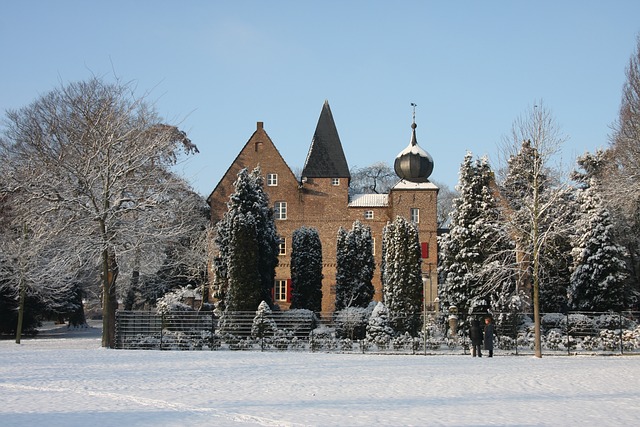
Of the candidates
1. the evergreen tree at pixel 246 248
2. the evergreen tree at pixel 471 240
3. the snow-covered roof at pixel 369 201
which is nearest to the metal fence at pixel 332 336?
the evergreen tree at pixel 246 248

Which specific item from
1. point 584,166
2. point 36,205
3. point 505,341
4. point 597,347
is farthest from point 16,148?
point 584,166

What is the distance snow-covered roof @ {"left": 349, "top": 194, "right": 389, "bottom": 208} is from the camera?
50.9 m

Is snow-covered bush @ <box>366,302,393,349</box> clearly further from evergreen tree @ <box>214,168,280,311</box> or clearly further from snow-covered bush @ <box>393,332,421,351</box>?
evergreen tree @ <box>214,168,280,311</box>

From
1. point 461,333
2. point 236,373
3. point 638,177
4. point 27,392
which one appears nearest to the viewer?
point 27,392

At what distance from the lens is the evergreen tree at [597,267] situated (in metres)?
33.4

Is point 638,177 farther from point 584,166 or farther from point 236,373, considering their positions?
point 584,166

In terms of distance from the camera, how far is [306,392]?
13492 millimetres

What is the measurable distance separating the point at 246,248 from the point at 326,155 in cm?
1999

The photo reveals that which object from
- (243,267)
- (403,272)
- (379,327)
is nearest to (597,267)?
(403,272)

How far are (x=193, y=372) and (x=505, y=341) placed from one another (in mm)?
14742

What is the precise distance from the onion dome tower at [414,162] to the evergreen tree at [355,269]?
9.08 metres

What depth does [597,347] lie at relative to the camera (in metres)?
27.0

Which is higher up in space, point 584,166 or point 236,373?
point 584,166

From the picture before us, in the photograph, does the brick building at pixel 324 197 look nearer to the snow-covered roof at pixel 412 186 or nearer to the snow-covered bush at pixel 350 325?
the snow-covered roof at pixel 412 186
